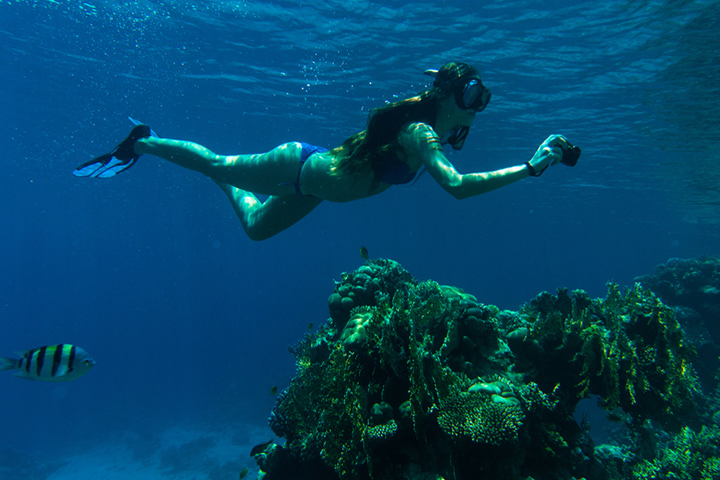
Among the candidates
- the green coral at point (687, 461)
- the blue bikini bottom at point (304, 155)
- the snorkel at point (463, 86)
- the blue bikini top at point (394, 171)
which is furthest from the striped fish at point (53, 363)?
the green coral at point (687, 461)

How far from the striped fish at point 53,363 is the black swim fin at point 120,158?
2509mm

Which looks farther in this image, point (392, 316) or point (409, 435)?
point (392, 316)

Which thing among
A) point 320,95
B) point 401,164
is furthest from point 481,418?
point 320,95

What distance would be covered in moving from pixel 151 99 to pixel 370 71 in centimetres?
1409

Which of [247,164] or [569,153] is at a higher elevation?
[247,164]

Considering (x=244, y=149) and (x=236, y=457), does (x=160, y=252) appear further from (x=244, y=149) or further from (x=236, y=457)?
(x=236, y=457)

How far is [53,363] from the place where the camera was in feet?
13.4

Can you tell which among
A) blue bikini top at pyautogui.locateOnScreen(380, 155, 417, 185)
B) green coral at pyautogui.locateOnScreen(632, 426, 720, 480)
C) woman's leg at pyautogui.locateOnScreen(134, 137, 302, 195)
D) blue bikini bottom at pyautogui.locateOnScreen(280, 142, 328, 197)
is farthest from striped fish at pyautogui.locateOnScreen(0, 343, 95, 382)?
green coral at pyautogui.locateOnScreen(632, 426, 720, 480)

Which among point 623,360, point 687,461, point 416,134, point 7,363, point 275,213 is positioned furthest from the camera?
point 687,461

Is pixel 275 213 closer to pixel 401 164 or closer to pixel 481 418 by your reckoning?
pixel 401 164

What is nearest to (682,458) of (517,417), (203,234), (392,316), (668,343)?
(668,343)

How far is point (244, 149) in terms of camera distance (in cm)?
3091

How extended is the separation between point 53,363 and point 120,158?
2.96 m

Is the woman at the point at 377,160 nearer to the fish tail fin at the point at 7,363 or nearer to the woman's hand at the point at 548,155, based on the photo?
the woman's hand at the point at 548,155
